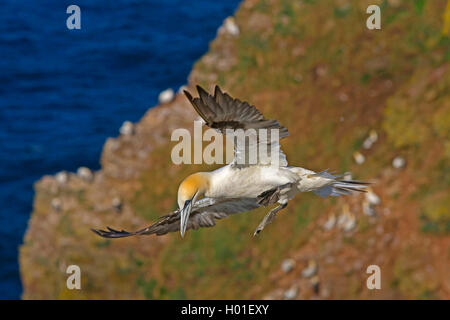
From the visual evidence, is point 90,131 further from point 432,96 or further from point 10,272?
point 432,96

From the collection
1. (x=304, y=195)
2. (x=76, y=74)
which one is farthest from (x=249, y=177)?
(x=76, y=74)

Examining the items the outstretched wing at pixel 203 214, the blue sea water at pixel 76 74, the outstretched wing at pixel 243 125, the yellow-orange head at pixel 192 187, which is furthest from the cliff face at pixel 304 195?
the blue sea water at pixel 76 74

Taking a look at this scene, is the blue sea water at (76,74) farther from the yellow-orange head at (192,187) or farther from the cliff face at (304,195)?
the yellow-orange head at (192,187)

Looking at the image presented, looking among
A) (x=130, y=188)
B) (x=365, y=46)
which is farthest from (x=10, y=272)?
(x=365, y=46)

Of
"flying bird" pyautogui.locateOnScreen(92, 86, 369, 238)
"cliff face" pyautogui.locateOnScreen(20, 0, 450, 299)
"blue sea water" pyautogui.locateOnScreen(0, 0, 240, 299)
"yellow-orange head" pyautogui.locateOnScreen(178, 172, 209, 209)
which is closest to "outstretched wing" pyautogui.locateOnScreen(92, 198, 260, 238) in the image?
"flying bird" pyautogui.locateOnScreen(92, 86, 369, 238)

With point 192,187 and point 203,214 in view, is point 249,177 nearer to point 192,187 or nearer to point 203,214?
point 192,187

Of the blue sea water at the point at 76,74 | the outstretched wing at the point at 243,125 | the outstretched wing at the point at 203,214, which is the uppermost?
the blue sea water at the point at 76,74

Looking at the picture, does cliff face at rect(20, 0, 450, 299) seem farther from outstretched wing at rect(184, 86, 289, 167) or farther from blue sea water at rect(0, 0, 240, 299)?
blue sea water at rect(0, 0, 240, 299)
